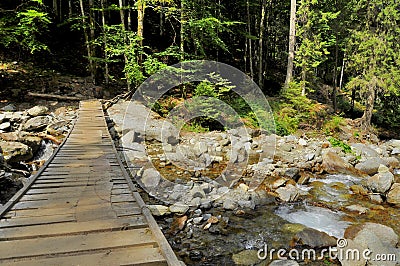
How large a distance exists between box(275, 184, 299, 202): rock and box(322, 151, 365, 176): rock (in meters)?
3.22

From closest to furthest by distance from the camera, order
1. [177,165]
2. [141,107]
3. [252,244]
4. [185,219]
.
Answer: [252,244] → [185,219] → [177,165] → [141,107]

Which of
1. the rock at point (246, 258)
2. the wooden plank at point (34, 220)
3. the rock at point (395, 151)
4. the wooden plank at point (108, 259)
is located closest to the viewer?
the wooden plank at point (108, 259)

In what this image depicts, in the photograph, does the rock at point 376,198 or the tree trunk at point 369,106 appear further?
the tree trunk at point 369,106

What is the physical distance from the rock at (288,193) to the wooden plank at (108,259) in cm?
526

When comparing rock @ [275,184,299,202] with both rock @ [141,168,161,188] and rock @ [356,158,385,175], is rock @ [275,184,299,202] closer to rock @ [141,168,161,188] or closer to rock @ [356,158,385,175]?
rock @ [141,168,161,188]

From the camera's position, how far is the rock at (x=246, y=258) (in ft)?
14.8

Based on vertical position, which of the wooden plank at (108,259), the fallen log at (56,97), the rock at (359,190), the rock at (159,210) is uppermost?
the wooden plank at (108,259)

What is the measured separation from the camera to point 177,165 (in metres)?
9.16

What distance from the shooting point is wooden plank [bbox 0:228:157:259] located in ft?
8.35

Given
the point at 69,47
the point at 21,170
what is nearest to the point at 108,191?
the point at 21,170

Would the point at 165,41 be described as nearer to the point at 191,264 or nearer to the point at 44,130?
the point at 44,130

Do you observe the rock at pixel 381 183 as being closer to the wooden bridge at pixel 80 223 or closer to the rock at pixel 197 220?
the rock at pixel 197 220

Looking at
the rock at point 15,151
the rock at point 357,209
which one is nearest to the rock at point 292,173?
the rock at point 357,209

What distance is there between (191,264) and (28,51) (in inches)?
730
